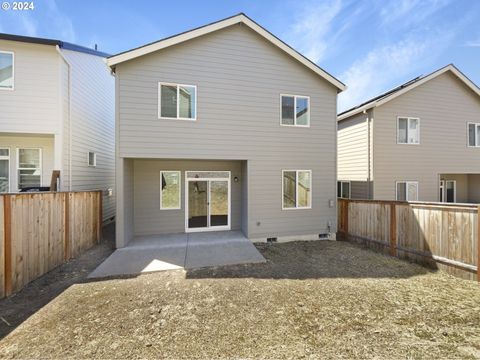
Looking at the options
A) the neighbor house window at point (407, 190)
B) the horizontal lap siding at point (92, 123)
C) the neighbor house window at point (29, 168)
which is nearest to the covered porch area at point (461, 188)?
the neighbor house window at point (407, 190)

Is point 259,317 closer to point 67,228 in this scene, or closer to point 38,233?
point 38,233

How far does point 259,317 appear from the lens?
372cm

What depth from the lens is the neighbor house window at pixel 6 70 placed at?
298 inches

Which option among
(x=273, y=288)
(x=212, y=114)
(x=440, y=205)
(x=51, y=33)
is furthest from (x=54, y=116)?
(x=440, y=205)

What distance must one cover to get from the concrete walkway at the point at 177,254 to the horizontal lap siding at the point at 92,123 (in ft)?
14.0

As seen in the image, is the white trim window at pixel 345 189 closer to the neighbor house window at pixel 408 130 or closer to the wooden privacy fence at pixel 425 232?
the neighbor house window at pixel 408 130

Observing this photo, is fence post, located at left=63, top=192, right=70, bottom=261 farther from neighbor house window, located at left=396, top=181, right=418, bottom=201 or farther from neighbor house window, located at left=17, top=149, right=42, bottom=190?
neighbor house window, located at left=396, top=181, right=418, bottom=201

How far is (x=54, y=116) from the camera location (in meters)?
7.84

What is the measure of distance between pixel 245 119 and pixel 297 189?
3.42m

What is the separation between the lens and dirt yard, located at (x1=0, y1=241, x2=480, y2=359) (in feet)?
9.81

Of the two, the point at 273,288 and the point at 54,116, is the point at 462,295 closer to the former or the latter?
the point at 273,288

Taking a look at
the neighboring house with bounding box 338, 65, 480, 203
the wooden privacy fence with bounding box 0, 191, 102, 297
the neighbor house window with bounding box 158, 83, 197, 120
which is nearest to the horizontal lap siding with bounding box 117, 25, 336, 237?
the neighbor house window with bounding box 158, 83, 197, 120

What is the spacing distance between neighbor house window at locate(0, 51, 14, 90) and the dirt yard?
766 cm

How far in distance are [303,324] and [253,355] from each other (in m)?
1.08
